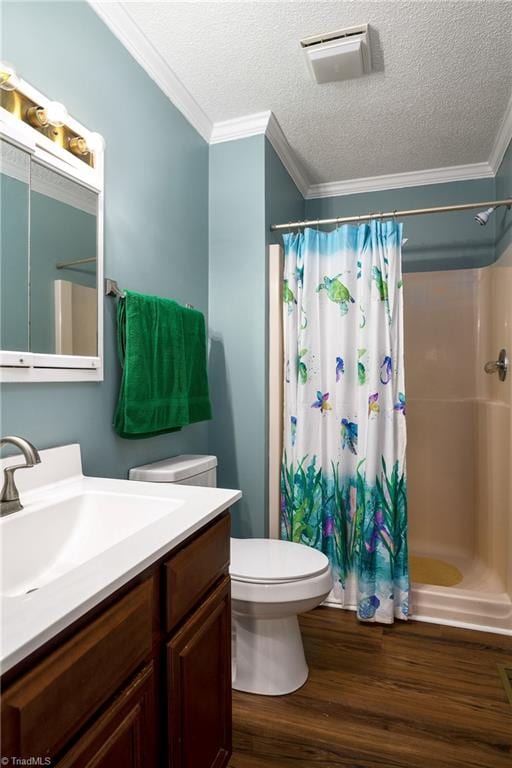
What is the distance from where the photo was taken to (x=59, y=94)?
1366mm

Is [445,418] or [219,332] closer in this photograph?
[219,332]

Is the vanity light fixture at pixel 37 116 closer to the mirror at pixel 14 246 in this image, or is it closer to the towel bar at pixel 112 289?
the mirror at pixel 14 246

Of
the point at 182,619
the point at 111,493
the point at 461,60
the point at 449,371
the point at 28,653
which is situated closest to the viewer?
the point at 28,653

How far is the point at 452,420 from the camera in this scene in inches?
113

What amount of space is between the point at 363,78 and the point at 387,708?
2.47 metres

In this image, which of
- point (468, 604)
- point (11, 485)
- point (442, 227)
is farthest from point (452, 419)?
point (11, 485)

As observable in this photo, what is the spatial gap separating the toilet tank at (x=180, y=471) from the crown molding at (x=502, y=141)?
2176 mm

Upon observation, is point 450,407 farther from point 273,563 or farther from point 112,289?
point 112,289

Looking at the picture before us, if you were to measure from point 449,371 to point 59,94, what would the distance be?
Result: 8.12 feet

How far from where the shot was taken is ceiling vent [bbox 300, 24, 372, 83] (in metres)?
1.74

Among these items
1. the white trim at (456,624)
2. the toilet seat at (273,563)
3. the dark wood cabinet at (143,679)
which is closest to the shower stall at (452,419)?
the white trim at (456,624)

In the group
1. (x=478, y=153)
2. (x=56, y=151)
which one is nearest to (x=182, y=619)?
(x=56, y=151)

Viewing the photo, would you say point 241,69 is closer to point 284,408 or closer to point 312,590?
point 284,408

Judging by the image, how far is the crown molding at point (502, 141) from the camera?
2.25 meters
